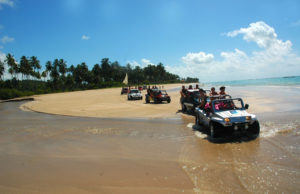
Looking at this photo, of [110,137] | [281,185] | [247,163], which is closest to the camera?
[281,185]

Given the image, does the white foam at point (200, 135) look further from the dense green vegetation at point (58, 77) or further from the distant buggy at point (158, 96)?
the dense green vegetation at point (58, 77)

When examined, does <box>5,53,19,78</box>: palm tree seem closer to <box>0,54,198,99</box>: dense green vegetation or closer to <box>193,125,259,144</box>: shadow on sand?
<box>0,54,198,99</box>: dense green vegetation

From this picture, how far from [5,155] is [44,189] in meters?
3.24

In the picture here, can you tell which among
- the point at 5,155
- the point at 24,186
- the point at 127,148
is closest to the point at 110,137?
the point at 127,148

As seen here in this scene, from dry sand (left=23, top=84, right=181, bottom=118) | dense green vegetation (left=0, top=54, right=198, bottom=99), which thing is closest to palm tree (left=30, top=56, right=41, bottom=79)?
dense green vegetation (left=0, top=54, right=198, bottom=99)

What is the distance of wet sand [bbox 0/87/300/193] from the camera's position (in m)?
4.20

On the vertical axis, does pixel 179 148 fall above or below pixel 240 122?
below

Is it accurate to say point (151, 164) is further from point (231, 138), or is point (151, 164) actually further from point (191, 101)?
point (191, 101)

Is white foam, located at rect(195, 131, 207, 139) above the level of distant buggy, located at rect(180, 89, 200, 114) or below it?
below

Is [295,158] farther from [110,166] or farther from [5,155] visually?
[5,155]

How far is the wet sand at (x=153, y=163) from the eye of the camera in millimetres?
4199

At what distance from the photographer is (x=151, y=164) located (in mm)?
5418

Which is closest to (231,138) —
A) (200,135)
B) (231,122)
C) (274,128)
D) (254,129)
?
(231,122)

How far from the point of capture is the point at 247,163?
202 inches
